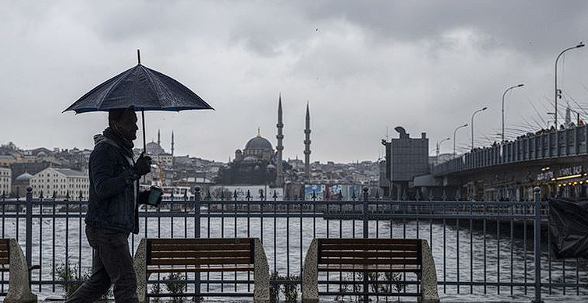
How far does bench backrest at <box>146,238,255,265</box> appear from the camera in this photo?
993 cm

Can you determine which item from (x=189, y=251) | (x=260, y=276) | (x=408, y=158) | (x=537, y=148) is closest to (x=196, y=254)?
(x=189, y=251)

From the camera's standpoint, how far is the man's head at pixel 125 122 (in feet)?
25.9

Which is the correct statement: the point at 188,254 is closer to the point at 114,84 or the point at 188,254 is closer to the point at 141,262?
the point at 141,262

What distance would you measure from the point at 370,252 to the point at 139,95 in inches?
136

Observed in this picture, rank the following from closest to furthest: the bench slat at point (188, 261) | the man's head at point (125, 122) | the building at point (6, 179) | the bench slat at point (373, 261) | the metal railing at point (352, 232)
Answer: the man's head at point (125, 122) < the bench slat at point (188, 261) < the bench slat at point (373, 261) < the metal railing at point (352, 232) < the building at point (6, 179)

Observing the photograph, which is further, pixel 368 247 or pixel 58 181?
pixel 58 181

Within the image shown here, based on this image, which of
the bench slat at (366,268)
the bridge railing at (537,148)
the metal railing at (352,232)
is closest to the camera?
the bench slat at (366,268)

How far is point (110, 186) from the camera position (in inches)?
297

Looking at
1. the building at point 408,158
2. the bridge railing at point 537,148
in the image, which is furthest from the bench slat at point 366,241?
the building at point 408,158

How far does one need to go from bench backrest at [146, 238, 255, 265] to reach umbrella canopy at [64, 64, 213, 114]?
1.65 m

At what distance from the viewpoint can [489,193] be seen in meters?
90.1

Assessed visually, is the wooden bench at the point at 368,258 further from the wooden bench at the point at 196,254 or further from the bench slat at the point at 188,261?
the bench slat at the point at 188,261

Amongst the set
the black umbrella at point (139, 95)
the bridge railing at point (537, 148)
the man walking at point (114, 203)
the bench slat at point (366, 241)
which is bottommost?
the bench slat at point (366, 241)

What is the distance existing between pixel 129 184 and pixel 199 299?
13.0 ft
